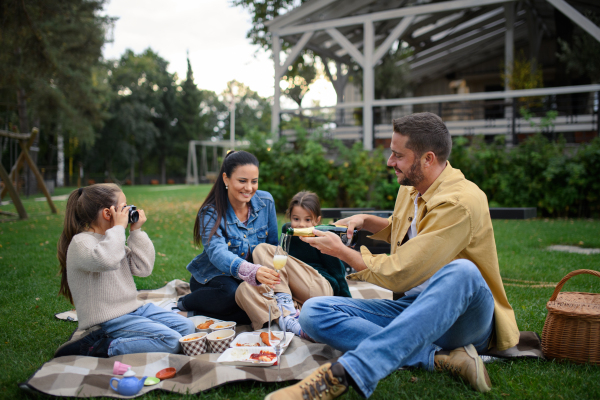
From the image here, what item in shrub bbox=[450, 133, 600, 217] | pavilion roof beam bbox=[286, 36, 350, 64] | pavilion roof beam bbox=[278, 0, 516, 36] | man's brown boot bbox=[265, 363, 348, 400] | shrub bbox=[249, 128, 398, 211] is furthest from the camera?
pavilion roof beam bbox=[286, 36, 350, 64]

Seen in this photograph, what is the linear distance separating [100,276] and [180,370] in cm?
83

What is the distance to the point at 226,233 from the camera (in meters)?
3.61

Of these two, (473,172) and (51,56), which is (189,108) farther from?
(473,172)

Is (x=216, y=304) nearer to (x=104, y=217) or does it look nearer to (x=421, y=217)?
(x=104, y=217)

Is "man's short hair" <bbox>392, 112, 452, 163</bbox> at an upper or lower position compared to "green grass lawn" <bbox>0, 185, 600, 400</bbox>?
upper

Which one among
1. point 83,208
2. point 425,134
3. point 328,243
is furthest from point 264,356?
point 425,134

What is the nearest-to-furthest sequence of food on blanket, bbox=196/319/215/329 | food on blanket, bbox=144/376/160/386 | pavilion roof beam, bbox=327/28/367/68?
food on blanket, bbox=144/376/160/386, food on blanket, bbox=196/319/215/329, pavilion roof beam, bbox=327/28/367/68

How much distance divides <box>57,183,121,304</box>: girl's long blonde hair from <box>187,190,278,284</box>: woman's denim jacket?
0.83m

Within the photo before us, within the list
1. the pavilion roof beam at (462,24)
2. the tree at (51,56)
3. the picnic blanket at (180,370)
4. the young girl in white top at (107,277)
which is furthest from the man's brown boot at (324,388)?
the pavilion roof beam at (462,24)

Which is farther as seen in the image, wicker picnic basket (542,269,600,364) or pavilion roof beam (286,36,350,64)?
pavilion roof beam (286,36,350,64)

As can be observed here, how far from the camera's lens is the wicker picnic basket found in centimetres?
259

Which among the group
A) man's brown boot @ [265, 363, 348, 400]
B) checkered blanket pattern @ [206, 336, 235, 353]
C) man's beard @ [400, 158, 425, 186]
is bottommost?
checkered blanket pattern @ [206, 336, 235, 353]

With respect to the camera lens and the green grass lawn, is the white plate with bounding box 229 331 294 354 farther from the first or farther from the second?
the camera lens

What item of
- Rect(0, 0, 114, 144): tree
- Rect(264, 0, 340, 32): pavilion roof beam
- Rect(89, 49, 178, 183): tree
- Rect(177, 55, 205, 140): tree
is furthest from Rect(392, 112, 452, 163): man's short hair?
Rect(177, 55, 205, 140): tree
